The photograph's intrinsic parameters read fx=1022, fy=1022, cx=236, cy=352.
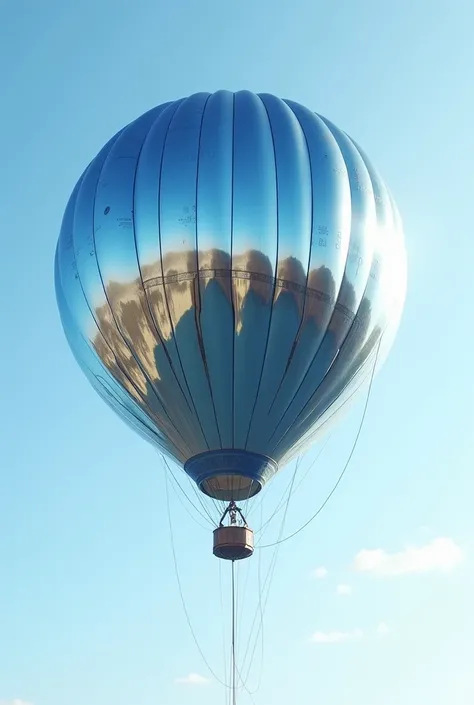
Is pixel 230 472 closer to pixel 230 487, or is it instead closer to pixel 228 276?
pixel 230 487

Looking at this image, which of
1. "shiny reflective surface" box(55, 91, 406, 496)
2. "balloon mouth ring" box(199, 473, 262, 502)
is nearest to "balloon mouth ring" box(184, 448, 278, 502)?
"balloon mouth ring" box(199, 473, 262, 502)

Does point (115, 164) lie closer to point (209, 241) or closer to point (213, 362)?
point (209, 241)

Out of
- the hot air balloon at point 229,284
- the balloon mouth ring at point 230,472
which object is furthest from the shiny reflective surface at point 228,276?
the balloon mouth ring at point 230,472

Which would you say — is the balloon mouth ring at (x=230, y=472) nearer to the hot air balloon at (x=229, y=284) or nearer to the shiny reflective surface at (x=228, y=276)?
the hot air balloon at (x=229, y=284)

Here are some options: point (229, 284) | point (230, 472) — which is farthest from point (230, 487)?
point (229, 284)

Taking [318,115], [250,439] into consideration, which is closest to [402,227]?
[318,115]

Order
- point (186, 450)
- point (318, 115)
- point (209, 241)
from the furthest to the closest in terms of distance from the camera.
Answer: point (318, 115)
point (186, 450)
point (209, 241)
